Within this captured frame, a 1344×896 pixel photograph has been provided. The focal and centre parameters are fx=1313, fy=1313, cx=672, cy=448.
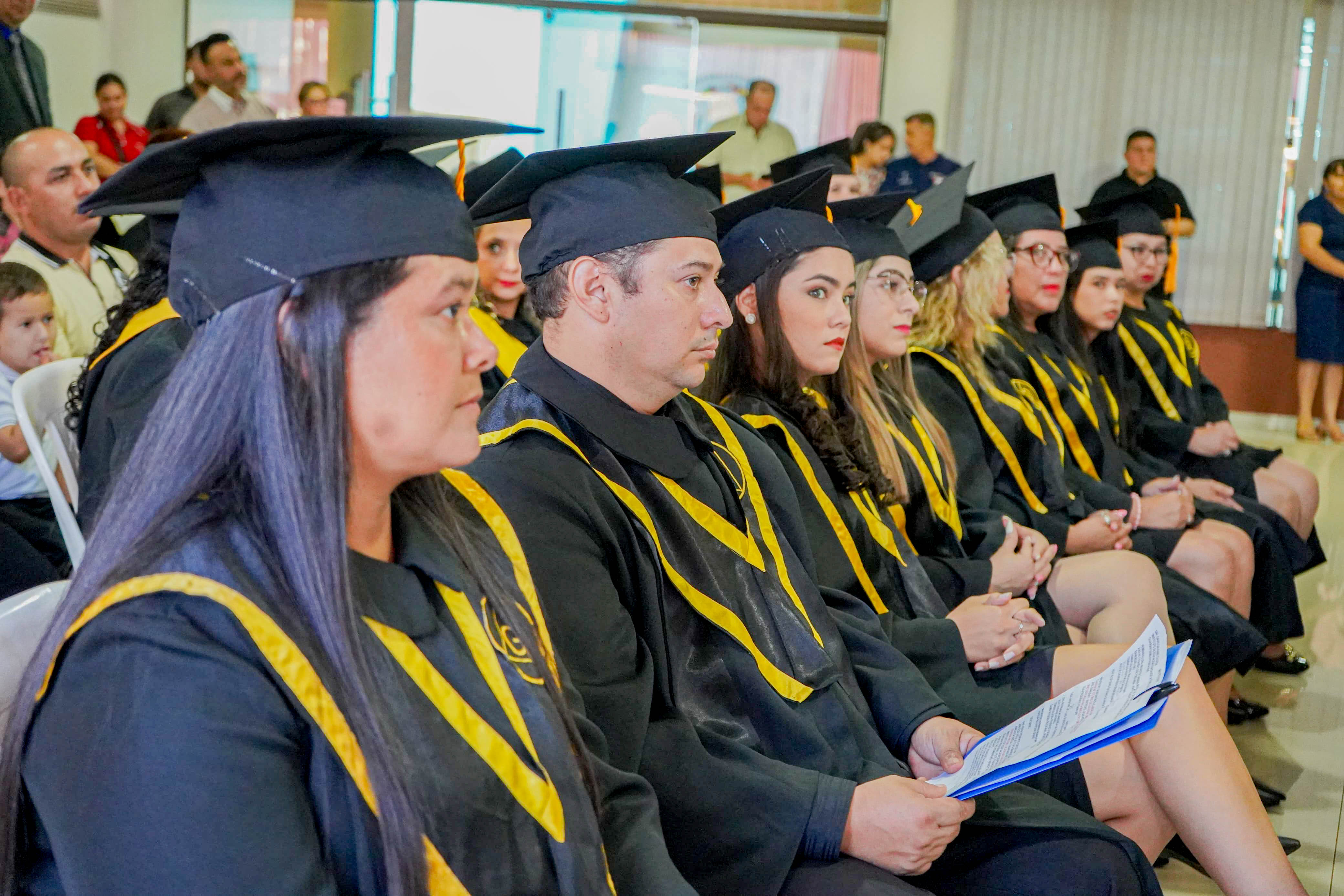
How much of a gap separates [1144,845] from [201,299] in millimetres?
1974

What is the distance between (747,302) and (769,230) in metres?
0.16

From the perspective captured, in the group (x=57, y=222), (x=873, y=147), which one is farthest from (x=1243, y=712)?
(x=873, y=147)

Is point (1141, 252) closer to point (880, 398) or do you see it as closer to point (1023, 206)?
point (1023, 206)

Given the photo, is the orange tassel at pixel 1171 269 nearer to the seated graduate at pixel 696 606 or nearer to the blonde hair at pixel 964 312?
the blonde hair at pixel 964 312

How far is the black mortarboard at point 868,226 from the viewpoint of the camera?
10.8ft

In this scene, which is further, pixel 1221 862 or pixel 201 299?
pixel 1221 862

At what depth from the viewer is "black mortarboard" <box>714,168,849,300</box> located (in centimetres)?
284

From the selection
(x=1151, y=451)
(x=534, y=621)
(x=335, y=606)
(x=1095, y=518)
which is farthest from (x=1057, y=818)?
(x=1151, y=451)

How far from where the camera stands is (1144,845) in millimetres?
2426

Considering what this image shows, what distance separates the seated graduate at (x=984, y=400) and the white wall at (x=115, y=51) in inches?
272

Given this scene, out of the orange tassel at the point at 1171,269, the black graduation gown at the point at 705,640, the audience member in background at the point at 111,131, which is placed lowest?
the black graduation gown at the point at 705,640

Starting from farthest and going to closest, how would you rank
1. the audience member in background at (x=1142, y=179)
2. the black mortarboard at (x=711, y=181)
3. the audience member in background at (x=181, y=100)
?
the audience member in background at (x=1142, y=179) < the audience member in background at (x=181, y=100) < the black mortarboard at (x=711, y=181)

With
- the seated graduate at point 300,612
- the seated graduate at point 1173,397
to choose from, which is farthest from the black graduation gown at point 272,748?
the seated graduate at point 1173,397

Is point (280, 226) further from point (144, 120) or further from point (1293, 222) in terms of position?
point (1293, 222)
